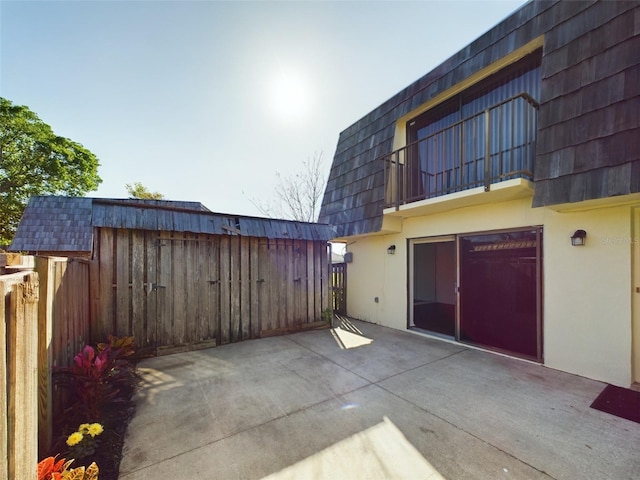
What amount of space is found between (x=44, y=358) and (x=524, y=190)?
5.84m

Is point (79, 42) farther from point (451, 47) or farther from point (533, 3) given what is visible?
point (533, 3)

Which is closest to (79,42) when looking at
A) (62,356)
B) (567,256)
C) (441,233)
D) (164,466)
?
(62,356)

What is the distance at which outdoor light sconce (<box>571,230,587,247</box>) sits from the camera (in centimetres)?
362

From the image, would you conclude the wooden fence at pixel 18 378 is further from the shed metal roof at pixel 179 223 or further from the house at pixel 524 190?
the house at pixel 524 190

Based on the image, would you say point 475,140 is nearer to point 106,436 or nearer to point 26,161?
point 106,436

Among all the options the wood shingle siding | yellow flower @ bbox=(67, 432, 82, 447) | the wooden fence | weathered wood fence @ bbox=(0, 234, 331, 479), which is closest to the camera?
the wooden fence

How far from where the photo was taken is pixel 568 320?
3.74m

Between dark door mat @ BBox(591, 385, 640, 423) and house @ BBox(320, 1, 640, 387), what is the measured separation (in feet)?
0.80

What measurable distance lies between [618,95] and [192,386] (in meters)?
6.28

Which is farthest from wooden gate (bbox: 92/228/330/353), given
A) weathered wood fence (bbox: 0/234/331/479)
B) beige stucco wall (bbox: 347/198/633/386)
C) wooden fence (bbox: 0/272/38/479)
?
beige stucco wall (bbox: 347/198/633/386)

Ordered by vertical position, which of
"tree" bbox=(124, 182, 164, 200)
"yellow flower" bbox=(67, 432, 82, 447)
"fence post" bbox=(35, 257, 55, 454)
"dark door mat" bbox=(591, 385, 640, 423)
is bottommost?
"dark door mat" bbox=(591, 385, 640, 423)

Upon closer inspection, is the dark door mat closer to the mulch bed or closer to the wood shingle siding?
the wood shingle siding

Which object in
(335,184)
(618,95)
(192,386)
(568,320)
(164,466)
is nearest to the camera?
(164,466)

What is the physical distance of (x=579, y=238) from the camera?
3623 millimetres
